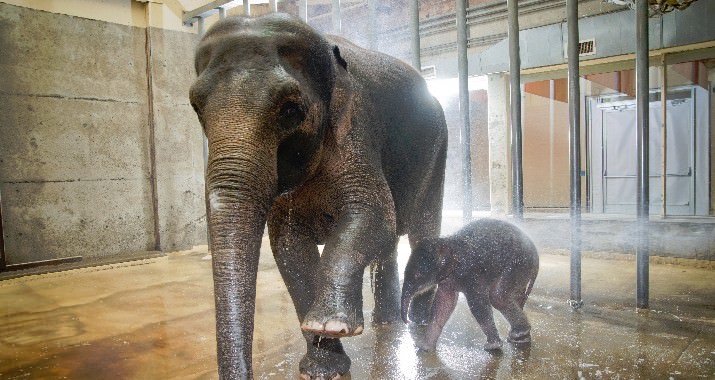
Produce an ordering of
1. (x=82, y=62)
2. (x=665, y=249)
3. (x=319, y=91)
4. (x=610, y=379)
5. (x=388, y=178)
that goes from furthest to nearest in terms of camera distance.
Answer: (x=82, y=62)
(x=665, y=249)
(x=388, y=178)
(x=610, y=379)
(x=319, y=91)

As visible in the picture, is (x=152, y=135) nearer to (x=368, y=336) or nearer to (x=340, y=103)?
(x=368, y=336)

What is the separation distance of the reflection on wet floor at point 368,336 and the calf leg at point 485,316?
8 cm

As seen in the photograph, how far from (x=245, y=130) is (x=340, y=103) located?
2.09 ft

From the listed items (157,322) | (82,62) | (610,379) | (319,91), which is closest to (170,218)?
(82,62)

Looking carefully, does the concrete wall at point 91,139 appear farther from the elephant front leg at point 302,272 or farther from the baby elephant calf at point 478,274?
the baby elephant calf at point 478,274

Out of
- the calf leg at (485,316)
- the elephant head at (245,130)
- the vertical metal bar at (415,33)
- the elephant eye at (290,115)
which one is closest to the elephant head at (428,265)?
the calf leg at (485,316)

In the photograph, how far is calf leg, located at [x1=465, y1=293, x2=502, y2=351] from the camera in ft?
10.1

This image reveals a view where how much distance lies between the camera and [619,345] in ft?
10.3

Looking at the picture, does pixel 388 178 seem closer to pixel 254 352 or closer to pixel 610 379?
pixel 254 352

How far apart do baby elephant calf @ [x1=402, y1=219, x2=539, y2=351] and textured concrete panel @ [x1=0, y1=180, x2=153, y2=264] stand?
539 cm

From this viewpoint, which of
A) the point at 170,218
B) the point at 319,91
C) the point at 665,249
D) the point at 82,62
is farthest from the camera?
the point at 170,218

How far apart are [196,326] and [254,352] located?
0.79m

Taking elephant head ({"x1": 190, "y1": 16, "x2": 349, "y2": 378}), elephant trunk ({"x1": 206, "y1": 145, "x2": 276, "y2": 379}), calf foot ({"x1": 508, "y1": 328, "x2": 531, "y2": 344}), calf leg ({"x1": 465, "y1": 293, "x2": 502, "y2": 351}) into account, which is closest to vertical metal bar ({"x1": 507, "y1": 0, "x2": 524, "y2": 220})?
calf foot ({"x1": 508, "y1": 328, "x2": 531, "y2": 344})

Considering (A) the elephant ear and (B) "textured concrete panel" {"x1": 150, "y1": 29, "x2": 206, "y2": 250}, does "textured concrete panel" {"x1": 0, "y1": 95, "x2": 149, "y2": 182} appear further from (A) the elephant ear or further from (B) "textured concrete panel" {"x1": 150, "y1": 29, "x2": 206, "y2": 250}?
(A) the elephant ear
